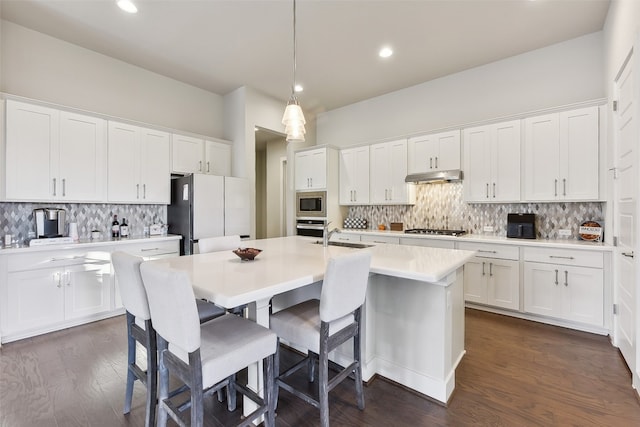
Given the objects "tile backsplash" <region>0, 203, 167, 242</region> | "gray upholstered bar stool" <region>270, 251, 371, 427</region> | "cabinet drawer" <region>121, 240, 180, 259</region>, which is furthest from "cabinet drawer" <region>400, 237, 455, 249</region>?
"tile backsplash" <region>0, 203, 167, 242</region>

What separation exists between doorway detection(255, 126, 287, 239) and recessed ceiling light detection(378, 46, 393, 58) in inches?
120

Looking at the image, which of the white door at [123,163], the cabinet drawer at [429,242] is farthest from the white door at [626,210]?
the white door at [123,163]

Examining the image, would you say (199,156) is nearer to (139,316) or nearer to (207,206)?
(207,206)

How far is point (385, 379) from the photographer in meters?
2.10

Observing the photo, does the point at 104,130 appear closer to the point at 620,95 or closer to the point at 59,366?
the point at 59,366

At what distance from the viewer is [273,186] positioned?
6.72 metres

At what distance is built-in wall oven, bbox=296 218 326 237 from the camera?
4934 mm

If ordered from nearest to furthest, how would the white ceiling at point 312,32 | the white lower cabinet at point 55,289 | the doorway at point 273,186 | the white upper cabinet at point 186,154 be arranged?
the white lower cabinet at point 55,289
the white ceiling at point 312,32
the white upper cabinet at point 186,154
the doorway at point 273,186

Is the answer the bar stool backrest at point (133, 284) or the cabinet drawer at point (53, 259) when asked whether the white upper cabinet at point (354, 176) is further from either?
the bar stool backrest at point (133, 284)

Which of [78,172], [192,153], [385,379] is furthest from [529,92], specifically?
[78,172]

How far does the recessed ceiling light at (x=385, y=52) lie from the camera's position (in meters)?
3.51

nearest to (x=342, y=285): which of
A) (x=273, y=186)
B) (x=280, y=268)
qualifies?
(x=280, y=268)

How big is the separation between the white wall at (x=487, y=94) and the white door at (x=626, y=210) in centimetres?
101

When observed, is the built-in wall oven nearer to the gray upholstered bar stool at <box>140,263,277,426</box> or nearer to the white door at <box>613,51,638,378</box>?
the gray upholstered bar stool at <box>140,263,277,426</box>
